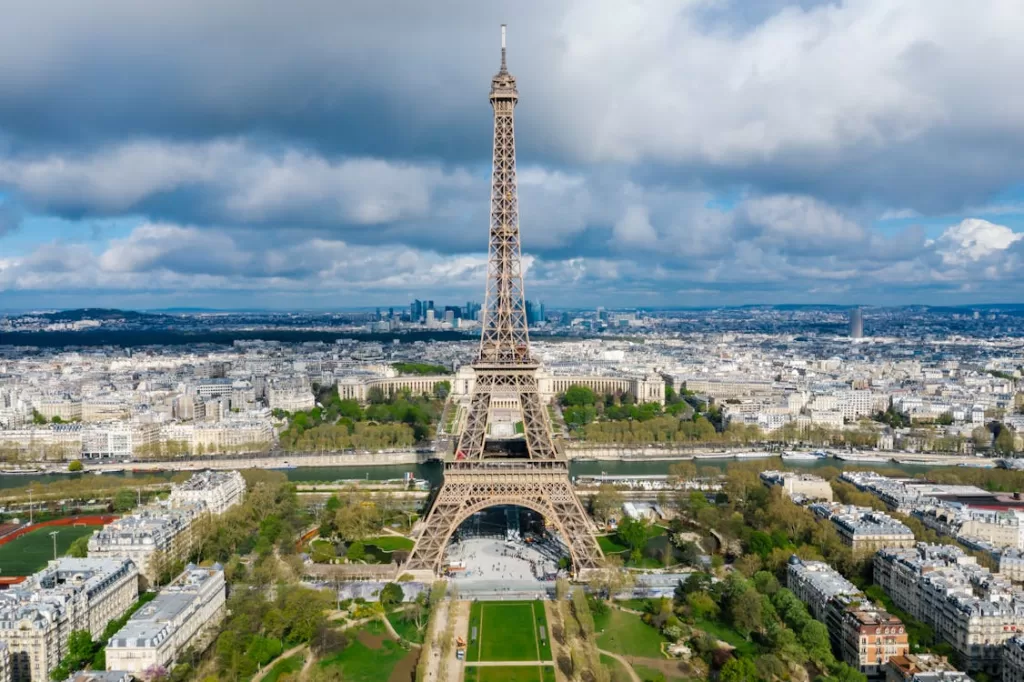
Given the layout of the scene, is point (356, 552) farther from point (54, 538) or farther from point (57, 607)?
point (54, 538)

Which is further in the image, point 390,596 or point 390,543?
point 390,543

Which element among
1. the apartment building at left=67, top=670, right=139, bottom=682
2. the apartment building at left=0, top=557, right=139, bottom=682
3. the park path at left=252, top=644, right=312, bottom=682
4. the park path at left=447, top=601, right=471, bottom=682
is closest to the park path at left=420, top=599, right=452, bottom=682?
the park path at left=447, top=601, right=471, bottom=682

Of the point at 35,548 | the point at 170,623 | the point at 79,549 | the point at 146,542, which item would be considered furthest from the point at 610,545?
the point at 35,548

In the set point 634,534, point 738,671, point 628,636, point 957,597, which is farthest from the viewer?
point 634,534

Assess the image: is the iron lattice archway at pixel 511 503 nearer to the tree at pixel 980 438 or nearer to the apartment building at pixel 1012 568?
the apartment building at pixel 1012 568

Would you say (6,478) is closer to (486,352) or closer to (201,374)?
(486,352)

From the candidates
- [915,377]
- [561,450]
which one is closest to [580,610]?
[561,450]

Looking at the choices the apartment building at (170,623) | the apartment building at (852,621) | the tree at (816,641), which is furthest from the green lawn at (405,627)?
the apartment building at (852,621)
